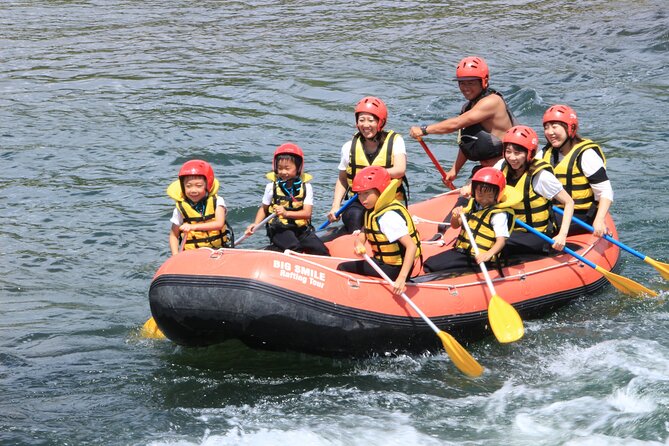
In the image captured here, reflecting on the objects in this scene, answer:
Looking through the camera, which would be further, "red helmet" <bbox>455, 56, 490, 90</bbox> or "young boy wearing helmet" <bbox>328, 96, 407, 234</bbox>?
"red helmet" <bbox>455, 56, 490, 90</bbox>

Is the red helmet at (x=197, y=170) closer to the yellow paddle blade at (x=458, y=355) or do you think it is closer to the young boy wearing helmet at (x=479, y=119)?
the young boy wearing helmet at (x=479, y=119)

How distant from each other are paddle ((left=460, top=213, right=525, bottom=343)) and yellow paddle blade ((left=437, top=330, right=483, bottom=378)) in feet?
0.80

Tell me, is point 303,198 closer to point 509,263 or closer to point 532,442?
point 509,263

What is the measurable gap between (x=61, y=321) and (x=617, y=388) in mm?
4322

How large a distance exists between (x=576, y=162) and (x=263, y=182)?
→ 170 inches

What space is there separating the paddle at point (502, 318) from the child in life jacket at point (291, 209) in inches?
52.4

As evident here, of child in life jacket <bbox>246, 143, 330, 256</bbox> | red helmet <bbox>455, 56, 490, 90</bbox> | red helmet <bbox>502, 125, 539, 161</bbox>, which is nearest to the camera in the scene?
red helmet <bbox>502, 125, 539, 161</bbox>

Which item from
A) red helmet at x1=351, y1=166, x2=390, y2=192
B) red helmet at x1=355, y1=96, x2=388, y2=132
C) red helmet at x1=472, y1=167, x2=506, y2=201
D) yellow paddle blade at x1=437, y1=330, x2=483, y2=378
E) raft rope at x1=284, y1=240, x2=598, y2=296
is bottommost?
yellow paddle blade at x1=437, y1=330, x2=483, y2=378

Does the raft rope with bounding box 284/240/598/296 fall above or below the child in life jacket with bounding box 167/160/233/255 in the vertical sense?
below

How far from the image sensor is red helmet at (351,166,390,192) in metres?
6.77

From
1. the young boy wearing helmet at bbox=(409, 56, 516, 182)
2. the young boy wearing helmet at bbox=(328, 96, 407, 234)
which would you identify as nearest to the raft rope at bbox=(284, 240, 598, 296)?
the young boy wearing helmet at bbox=(328, 96, 407, 234)

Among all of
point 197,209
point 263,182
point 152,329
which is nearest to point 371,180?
point 197,209

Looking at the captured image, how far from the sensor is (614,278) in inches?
311

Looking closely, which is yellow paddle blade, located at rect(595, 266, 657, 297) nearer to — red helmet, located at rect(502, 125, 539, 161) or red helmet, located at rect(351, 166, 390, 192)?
red helmet, located at rect(502, 125, 539, 161)
